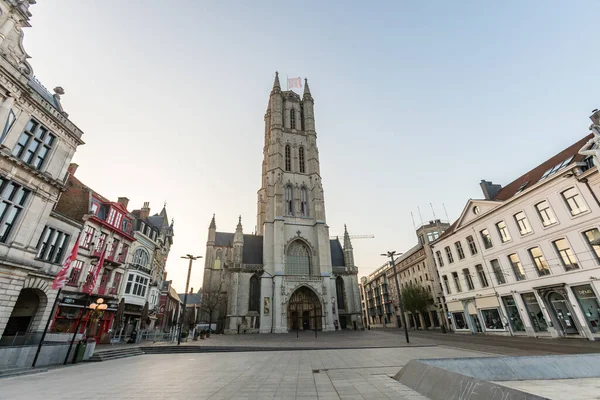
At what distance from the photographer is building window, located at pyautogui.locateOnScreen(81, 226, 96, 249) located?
2117cm

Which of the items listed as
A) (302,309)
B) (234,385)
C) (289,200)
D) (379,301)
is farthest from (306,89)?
(234,385)

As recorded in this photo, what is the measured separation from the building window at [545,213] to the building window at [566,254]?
136cm

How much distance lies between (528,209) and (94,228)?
3507 centimetres

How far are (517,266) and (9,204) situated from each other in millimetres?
33830

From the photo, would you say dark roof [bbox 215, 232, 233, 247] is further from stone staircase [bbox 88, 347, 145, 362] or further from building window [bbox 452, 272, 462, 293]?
building window [bbox 452, 272, 462, 293]

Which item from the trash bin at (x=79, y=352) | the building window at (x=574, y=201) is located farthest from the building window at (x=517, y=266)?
the trash bin at (x=79, y=352)

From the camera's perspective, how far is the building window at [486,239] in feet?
75.4

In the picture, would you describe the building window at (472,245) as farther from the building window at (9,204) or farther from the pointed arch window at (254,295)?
the building window at (9,204)

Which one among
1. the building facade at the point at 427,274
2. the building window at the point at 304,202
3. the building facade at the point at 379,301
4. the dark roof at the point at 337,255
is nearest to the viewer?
the building facade at the point at 427,274

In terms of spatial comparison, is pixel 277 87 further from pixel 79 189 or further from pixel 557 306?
pixel 557 306

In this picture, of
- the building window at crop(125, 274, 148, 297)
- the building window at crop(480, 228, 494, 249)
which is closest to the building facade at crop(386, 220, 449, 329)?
the building window at crop(480, 228, 494, 249)

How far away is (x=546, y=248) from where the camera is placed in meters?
18.3

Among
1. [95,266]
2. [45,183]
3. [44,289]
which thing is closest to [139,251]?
[95,266]

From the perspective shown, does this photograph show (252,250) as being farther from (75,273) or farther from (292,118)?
(292,118)
